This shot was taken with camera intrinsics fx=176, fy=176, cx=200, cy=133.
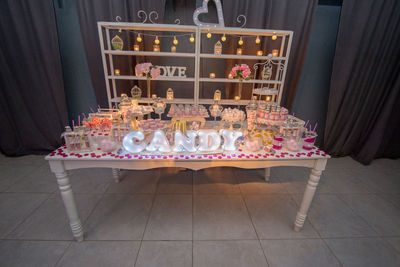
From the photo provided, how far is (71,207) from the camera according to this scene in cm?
152

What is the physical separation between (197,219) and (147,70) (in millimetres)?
1812

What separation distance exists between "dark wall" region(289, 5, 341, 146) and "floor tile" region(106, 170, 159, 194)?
288 centimetres

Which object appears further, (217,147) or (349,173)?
(349,173)

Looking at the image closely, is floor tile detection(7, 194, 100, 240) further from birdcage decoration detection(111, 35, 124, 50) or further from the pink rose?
birdcage decoration detection(111, 35, 124, 50)

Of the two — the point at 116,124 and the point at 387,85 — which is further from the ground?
the point at 387,85

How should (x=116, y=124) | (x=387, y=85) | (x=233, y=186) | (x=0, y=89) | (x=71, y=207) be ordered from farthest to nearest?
1. (x=387, y=85)
2. (x=0, y=89)
3. (x=233, y=186)
4. (x=116, y=124)
5. (x=71, y=207)

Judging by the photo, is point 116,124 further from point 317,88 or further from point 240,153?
point 317,88

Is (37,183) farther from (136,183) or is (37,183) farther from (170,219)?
(170,219)

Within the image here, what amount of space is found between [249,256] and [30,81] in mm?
3819

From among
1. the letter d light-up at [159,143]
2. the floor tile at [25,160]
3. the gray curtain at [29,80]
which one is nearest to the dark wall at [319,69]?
the letter d light-up at [159,143]

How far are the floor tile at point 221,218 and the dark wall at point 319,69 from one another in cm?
232

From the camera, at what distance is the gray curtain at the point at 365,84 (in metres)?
2.66

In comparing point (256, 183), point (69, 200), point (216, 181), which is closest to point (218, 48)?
point (216, 181)

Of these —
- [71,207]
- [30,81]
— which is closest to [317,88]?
[71,207]
